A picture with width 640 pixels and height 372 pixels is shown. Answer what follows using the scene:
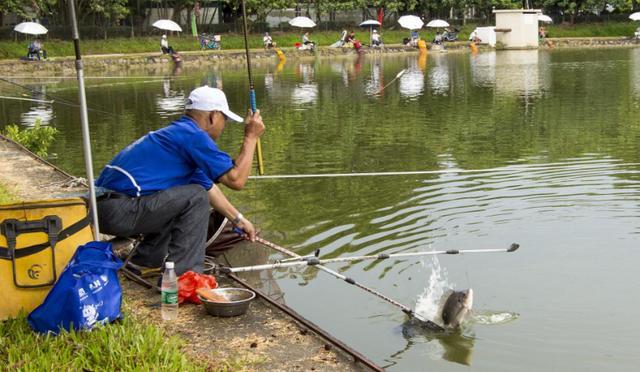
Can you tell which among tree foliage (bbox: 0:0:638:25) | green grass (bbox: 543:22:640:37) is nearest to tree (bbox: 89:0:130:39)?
tree foliage (bbox: 0:0:638:25)

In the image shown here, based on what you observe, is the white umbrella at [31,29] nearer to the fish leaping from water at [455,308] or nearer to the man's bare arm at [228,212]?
the man's bare arm at [228,212]

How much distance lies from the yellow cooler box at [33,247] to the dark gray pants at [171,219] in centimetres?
47

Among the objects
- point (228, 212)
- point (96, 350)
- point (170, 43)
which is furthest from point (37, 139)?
point (170, 43)

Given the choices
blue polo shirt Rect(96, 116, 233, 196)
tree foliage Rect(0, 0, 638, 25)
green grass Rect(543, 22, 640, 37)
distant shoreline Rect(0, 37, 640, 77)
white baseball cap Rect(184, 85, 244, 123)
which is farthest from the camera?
green grass Rect(543, 22, 640, 37)

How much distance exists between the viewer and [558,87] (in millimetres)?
23125

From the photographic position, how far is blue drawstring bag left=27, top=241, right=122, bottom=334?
176 inches

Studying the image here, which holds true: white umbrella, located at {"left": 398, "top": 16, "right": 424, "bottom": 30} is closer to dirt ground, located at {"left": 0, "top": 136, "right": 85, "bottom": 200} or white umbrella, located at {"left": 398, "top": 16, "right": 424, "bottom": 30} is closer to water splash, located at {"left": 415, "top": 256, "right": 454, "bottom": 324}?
dirt ground, located at {"left": 0, "top": 136, "right": 85, "bottom": 200}

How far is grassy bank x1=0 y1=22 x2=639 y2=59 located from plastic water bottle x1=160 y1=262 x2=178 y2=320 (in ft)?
121

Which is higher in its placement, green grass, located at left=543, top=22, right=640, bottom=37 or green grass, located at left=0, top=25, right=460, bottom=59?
green grass, located at left=0, top=25, right=460, bottom=59

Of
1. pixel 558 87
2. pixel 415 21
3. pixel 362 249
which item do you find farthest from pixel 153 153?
Answer: pixel 415 21

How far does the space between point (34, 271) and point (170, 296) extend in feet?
2.43

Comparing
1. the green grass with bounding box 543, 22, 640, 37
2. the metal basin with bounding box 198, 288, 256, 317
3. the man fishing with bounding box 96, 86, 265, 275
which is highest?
the green grass with bounding box 543, 22, 640, 37

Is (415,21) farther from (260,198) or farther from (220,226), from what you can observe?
(220,226)

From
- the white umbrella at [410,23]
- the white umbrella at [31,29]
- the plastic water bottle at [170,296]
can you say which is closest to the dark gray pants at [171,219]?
the plastic water bottle at [170,296]
